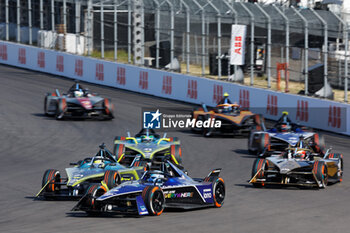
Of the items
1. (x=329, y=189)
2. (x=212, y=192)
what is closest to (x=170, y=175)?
(x=212, y=192)

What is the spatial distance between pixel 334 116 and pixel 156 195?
14815mm

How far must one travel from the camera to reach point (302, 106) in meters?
28.6

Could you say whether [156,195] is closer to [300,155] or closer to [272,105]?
[300,155]

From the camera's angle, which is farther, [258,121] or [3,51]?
[3,51]

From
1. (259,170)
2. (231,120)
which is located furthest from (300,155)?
(231,120)

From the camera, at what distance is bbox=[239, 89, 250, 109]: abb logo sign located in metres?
31.5

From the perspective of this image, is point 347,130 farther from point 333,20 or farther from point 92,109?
point 92,109

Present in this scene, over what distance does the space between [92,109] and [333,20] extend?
914cm

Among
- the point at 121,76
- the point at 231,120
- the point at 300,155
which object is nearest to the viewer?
the point at 300,155

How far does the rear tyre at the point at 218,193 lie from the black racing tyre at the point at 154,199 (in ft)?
4.54

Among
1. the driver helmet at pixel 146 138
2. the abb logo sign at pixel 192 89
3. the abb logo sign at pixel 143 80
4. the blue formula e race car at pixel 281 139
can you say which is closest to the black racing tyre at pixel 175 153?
the driver helmet at pixel 146 138

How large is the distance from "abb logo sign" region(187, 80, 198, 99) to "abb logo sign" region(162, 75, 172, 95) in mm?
1094

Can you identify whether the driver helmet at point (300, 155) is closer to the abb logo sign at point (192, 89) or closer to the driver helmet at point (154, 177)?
the driver helmet at point (154, 177)

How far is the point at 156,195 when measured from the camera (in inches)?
534
